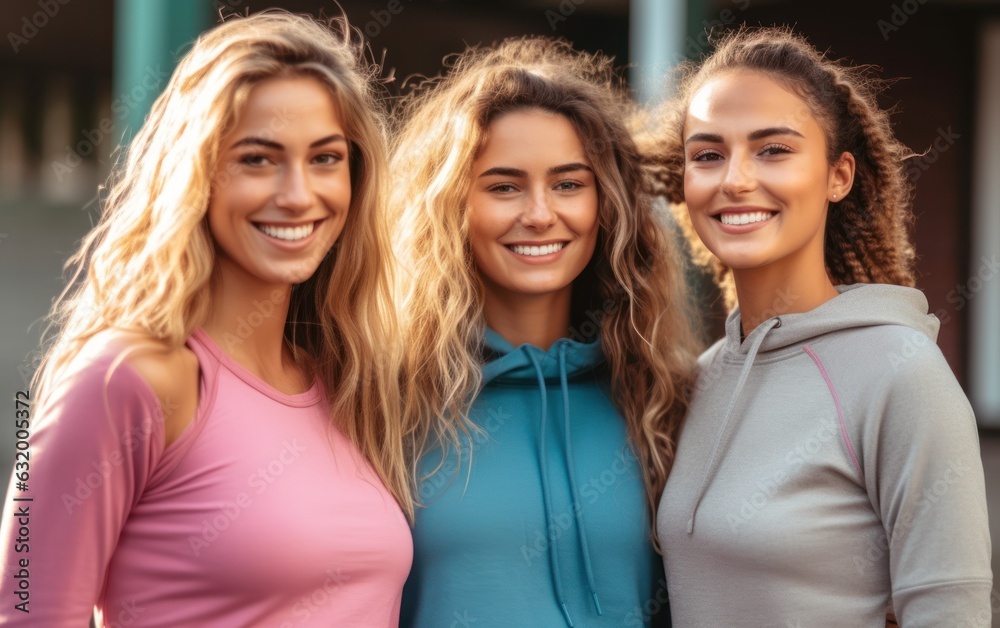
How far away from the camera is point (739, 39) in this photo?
269cm

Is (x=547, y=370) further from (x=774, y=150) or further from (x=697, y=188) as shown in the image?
(x=774, y=150)

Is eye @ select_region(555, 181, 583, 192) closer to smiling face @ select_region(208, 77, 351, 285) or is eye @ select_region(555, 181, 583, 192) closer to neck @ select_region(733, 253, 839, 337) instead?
neck @ select_region(733, 253, 839, 337)

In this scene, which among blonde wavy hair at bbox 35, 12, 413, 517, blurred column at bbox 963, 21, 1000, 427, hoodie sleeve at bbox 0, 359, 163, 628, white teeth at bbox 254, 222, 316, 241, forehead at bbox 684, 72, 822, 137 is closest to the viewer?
hoodie sleeve at bbox 0, 359, 163, 628

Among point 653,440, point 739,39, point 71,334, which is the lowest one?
point 653,440

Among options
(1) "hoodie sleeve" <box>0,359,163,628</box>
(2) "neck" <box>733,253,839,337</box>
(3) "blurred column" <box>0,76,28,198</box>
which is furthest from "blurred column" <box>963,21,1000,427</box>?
(1) "hoodie sleeve" <box>0,359,163,628</box>

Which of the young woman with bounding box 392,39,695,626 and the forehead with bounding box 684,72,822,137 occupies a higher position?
the forehead with bounding box 684,72,822,137

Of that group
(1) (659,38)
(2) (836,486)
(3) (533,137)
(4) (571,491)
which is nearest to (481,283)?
(3) (533,137)

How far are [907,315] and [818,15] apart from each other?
5.60 m

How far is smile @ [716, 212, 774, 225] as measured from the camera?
241 cm

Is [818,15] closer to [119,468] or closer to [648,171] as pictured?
[648,171]

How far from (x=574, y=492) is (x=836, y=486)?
1.97 ft

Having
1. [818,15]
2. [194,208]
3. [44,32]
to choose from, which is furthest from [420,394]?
[818,15]

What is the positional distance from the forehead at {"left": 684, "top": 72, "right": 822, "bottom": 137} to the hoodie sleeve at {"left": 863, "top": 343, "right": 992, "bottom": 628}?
63 cm

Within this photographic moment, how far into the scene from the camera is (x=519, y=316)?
2.79m
